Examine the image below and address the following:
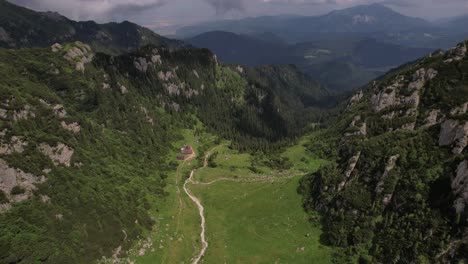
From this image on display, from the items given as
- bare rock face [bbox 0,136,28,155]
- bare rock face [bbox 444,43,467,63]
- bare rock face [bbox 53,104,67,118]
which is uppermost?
bare rock face [bbox 444,43,467,63]

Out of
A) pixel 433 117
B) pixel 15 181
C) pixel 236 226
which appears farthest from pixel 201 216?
Result: pixel 433 117

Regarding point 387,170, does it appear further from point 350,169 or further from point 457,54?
point 457,54

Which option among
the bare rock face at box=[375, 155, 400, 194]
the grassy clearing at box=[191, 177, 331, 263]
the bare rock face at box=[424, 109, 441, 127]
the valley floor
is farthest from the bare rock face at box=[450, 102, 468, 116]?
the grassy clearing at box=[191, 177, 331, 263]

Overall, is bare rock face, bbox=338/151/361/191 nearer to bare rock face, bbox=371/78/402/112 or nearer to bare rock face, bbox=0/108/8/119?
bare rock face, bbox=371/78/402/112

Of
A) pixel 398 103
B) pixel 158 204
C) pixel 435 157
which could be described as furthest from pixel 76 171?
pixel 398 103

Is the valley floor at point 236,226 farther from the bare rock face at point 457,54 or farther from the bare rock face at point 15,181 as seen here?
the bare rock face at point 457,54

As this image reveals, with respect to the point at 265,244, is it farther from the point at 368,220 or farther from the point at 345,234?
the point at 368,220

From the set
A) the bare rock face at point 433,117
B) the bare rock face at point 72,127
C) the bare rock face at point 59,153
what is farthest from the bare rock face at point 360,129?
the bare rock face at point 72,127
